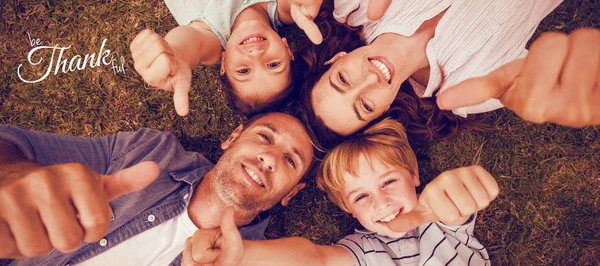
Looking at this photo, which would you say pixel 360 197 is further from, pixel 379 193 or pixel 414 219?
pixel 414 219

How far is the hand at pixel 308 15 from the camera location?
6.84 ft

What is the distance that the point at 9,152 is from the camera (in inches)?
64.4

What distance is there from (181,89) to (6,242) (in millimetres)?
826

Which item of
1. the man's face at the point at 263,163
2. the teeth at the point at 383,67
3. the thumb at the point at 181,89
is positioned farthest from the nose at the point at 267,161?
the teeth at the point at 383,67

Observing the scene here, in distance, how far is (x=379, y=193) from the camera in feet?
7.48

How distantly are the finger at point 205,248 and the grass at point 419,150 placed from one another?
1293 millimetres

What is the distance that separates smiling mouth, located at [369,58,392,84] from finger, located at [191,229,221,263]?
125 cm

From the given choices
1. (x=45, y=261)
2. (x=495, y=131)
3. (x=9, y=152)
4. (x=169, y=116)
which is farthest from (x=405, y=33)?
(x=45, y=261)

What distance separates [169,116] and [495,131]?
2448 millimetres

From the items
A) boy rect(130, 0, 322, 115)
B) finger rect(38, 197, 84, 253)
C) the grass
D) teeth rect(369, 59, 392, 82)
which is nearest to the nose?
boy rect(130, 0, 322, 115)

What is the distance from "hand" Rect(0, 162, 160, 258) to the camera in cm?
107

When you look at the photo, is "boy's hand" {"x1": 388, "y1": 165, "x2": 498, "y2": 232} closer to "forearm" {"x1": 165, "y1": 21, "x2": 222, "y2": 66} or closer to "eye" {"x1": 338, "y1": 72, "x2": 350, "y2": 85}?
"eye" {"x1": 338, "y1": 72, "x2": 350, "y2": 85}

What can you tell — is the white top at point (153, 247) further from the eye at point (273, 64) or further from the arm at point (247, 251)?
the eye at point (273, 64)

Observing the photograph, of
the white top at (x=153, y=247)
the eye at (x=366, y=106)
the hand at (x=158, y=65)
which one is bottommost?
the white top at (x=153, y=247)
